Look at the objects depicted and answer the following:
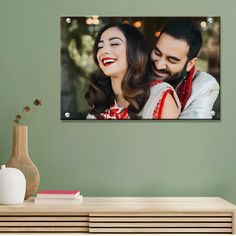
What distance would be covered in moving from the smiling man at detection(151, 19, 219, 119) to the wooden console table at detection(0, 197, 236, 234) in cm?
79

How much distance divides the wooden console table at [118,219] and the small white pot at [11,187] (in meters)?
0.08

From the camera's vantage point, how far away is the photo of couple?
363 cm

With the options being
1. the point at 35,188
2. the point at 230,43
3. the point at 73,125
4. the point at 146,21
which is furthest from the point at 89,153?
the point at 230,43

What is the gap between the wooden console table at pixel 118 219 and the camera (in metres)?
3.05

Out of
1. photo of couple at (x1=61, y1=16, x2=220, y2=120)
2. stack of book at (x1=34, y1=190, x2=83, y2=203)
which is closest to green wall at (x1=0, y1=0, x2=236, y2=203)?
photo of couple at (x1=61, y1=16, x2=220, y2=120)

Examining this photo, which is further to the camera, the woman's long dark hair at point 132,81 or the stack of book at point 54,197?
the woman's long dark hair at point 132,81

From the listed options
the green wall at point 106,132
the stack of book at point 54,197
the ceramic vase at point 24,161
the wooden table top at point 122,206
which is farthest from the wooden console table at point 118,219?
the green wall at point 106,132

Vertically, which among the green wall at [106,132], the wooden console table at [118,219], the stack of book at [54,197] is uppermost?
the green wall at [106,132]

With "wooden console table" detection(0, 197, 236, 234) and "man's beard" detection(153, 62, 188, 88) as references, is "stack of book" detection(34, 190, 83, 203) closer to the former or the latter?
"wooden console table" detection(0, 197, 236, 234)

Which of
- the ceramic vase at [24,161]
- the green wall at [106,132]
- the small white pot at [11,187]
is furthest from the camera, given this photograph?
the green wall at [106,132]

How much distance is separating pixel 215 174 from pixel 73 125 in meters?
0.99

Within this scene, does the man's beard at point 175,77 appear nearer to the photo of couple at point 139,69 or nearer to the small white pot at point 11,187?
the photo of couple at point 139,69

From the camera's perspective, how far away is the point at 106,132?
3.65 m

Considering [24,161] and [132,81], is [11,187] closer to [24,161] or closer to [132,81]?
[24,161]
